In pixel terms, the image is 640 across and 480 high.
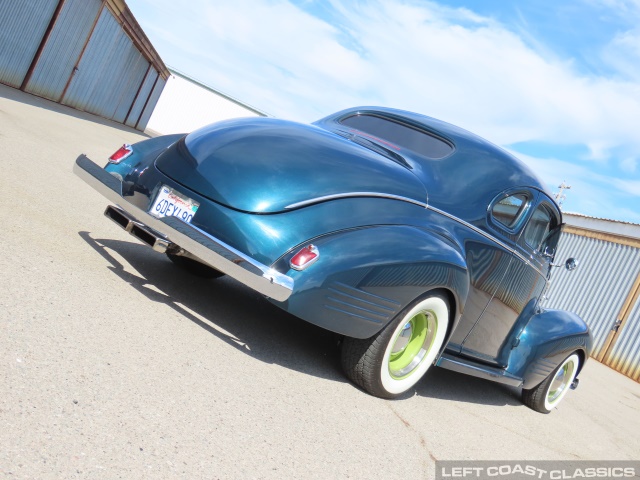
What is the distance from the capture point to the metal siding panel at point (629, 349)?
13117 millimetres

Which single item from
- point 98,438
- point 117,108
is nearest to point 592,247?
point 98,438

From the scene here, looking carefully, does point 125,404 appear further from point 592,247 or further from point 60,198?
point 592,247

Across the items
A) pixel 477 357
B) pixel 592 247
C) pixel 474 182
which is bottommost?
pixel 477 357

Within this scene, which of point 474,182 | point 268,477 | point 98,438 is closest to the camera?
point 98,438

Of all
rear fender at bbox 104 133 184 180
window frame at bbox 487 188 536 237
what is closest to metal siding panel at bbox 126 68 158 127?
rear fender at bbox 104 133 184 180

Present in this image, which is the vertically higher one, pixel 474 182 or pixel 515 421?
pixel 474 182

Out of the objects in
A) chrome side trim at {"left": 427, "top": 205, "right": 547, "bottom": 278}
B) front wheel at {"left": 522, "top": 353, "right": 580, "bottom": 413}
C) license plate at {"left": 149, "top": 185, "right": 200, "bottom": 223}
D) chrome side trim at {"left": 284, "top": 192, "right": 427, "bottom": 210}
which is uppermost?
chrome side trim at {"left": 427, "top": 205, "right": 547, "bottom": 278}

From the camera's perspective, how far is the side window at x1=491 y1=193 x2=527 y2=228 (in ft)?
15.1

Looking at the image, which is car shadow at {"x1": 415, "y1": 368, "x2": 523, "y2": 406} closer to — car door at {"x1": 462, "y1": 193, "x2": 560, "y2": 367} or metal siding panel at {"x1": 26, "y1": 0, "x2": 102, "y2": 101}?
car door at {"x1": 462, "y1": 193, "x2": 560, "y2": 367}

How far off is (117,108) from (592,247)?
658 inches

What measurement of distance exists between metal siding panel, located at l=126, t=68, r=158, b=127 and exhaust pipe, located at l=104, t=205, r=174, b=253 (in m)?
22.6

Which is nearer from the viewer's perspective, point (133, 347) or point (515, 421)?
point (133, 347)

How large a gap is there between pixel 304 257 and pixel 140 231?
987 mm

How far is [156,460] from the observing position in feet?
6.92
